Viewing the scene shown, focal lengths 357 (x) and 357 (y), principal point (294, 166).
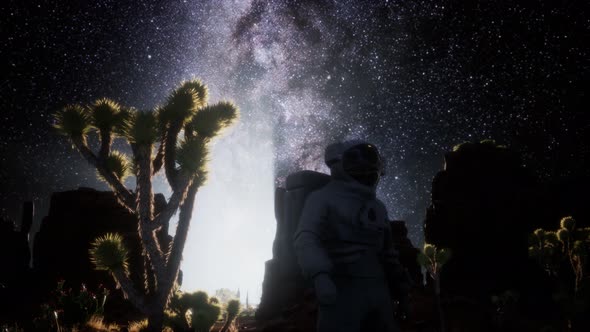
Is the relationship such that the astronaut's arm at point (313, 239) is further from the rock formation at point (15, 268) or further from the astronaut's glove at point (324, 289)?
the rock formation at point (15, 268)

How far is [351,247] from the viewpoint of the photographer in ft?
8.16

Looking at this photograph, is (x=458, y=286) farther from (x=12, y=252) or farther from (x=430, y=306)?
(x=12, y=252)

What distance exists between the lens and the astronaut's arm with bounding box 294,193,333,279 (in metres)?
2.18

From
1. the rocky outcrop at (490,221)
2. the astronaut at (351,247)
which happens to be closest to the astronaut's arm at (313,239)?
the astronaut at (351,247)

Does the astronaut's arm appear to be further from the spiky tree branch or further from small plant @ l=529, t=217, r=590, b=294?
small plant @ l=529, t=217, r=590, b=294

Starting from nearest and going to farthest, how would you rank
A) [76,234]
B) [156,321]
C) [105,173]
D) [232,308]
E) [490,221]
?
[232,308], [156,321], [105,173], [76,234], [490,221]

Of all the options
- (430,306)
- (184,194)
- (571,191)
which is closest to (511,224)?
(571,191)

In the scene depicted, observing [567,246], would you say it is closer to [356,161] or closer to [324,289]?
[356,161]

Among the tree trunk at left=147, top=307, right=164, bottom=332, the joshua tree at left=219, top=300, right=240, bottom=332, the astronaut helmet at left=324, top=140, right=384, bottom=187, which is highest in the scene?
the astronaut helmet at left=324, top=140, right=384, bottom=187

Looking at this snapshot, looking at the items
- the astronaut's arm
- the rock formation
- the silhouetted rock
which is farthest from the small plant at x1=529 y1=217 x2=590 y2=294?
the rock formation

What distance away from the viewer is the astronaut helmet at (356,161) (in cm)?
273

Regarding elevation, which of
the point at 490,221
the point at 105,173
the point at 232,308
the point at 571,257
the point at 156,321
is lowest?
the point at 156,321

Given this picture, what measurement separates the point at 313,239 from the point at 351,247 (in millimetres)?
320

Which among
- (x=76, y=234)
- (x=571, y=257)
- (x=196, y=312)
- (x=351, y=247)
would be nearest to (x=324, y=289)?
(x=351, y=247)
